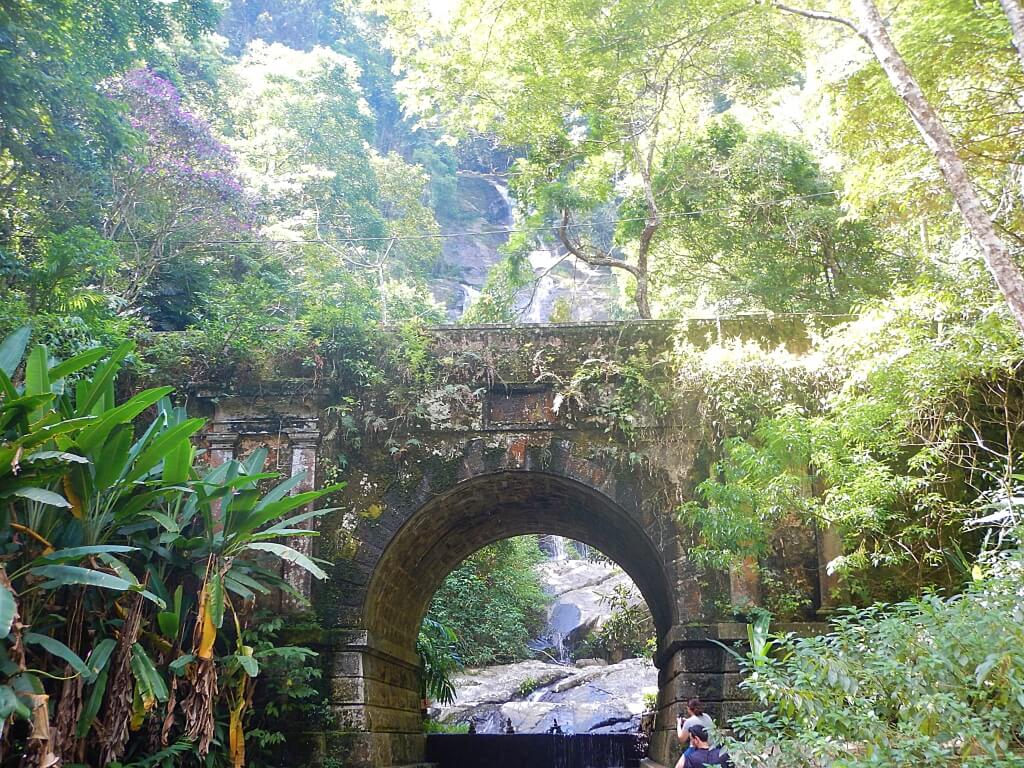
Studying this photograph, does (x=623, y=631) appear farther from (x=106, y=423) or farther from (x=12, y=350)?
(x=12, y=350)

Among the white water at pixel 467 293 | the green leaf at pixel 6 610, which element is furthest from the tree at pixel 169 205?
the white water at pixel 467 293

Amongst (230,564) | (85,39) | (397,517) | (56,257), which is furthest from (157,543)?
(85,39)

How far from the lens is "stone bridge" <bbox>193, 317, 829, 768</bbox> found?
765 centimetres

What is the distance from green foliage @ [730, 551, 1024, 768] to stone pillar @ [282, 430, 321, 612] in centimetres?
464

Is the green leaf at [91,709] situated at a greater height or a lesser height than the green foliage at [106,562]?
lesser

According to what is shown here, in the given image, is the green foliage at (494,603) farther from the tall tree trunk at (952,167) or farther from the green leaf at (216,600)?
the tall tree trunk at (952,167)

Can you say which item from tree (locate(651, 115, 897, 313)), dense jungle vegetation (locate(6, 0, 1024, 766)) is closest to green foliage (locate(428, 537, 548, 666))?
dense jungle vegetation (locate(6, 0, 1024, 766))

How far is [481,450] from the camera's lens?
26.7ft

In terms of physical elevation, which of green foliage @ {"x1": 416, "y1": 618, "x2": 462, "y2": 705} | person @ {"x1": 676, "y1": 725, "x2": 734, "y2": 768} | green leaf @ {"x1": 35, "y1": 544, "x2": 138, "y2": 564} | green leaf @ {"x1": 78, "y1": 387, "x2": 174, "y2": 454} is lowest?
person @ {"x1": 676, "y1": 725, "x2": 734, "y2": 768}

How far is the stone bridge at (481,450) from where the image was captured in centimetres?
765

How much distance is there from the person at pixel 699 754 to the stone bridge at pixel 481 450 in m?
2.02

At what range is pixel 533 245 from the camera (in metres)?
13.2

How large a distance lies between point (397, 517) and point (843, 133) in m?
5.52

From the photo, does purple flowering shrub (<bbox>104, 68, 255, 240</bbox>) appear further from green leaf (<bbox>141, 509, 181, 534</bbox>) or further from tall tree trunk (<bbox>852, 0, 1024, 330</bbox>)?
tall tree trunk (<bbox>852, 0, 1024, 330</bbox>)
